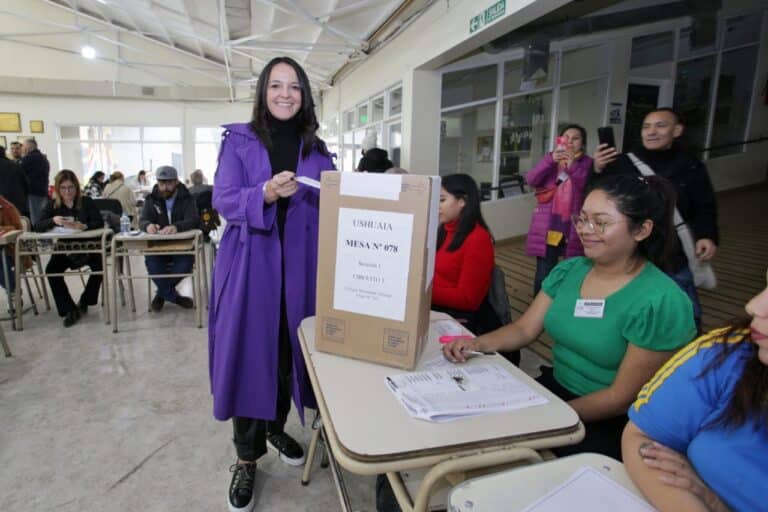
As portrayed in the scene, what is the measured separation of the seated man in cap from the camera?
150 inches

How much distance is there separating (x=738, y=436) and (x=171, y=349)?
10.1 feet

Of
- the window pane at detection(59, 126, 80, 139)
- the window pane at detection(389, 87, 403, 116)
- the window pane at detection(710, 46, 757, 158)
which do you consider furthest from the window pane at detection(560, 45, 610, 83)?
the window pane at detection(59, 126, 80, 139)

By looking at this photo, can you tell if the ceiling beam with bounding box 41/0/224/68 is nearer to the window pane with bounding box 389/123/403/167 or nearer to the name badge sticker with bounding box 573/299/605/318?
the window pane with bounding box 389/123/403/167

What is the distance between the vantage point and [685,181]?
2205mm

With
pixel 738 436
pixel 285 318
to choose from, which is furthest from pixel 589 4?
pixel 738 436

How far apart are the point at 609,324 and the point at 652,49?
740cm

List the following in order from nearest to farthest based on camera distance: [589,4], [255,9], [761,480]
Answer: [761,480]
[589,4]
[255,9]

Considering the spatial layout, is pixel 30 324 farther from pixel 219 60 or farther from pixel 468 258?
pixel 219 60

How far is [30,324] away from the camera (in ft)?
11.5

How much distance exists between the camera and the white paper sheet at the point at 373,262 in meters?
1.03

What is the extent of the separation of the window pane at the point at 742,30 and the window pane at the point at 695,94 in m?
0.46

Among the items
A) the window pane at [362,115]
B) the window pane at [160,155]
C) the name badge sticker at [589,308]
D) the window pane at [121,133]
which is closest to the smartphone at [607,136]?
the name badge sticker at [589,308]

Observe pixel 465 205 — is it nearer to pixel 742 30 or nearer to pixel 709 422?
pixel 709 422

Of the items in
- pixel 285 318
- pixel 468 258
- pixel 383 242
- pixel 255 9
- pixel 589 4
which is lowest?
pixel 285 318
